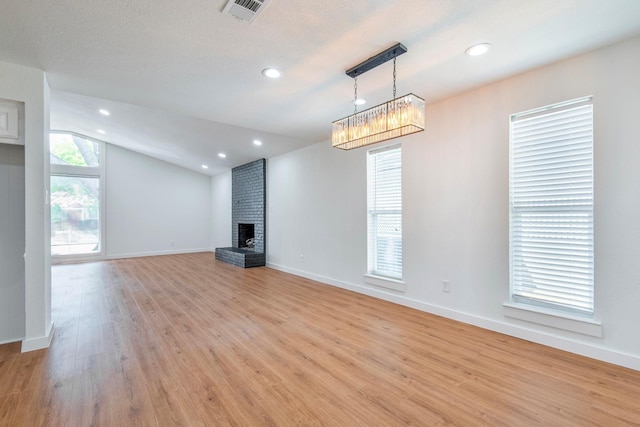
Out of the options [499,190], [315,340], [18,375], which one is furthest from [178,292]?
[499,190]

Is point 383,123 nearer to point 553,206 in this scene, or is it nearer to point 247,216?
point 553,206

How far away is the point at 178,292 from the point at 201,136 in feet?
10.4

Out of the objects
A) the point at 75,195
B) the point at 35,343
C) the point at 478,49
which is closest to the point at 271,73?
the point at 478,49

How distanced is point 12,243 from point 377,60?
13.0 ft

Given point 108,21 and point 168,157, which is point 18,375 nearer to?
point 108,21

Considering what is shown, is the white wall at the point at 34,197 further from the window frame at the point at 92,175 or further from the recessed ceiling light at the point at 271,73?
the window frame at the point at 92,175

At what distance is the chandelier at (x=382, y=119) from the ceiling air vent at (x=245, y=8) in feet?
3.39

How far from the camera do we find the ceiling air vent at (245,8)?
1.85 meters

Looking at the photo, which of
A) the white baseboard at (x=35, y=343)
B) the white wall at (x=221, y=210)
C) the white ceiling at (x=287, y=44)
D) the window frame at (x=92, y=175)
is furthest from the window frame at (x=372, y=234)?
the window frame at (x=92, y=175)

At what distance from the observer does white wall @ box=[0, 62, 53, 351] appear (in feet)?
8.91

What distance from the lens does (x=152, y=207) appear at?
29.8ft

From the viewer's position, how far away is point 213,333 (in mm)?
3107

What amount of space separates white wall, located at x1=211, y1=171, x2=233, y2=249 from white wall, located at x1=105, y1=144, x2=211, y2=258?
0.84ft

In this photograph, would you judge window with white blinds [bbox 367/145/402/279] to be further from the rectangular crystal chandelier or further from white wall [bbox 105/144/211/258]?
→ white wall [bbox 105/144/211/258]
